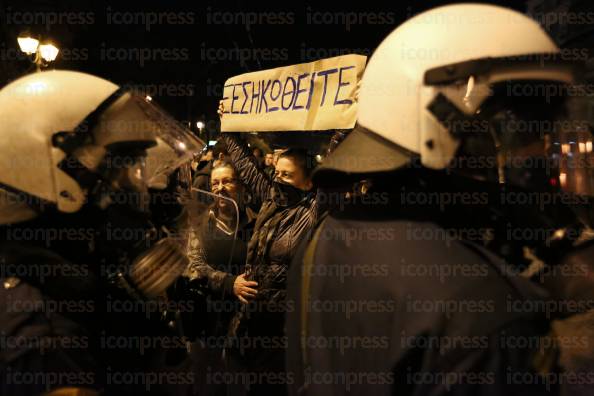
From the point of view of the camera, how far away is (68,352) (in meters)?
1.79

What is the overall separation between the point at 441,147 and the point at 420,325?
0.60m

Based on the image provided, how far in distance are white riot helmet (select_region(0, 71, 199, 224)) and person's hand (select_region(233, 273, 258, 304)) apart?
6.70 ft

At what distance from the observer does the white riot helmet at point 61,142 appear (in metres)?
1.87

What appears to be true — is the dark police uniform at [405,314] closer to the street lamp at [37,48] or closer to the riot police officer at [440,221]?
the riot police officer at [440,221]

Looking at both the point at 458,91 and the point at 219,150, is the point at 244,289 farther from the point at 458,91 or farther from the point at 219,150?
the point at 458,91

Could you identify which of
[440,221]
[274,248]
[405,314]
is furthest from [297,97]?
[405,314]

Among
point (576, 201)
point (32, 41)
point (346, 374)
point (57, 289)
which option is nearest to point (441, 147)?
point (346, 374)

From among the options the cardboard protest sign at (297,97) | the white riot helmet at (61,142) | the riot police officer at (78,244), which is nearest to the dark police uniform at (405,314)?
the riot police officer at (78,244)

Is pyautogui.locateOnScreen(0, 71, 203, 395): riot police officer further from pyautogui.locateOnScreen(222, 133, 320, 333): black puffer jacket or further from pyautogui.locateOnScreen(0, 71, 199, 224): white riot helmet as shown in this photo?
pyautogui.locateOnScreen(222, 133, 320, 333): black puffer jacket

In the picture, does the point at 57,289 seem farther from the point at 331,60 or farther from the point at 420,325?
the point at 331,60

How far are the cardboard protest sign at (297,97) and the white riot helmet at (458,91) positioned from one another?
2.19 metres

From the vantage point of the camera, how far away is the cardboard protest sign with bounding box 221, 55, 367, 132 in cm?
409

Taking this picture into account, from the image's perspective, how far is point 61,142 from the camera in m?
1.86

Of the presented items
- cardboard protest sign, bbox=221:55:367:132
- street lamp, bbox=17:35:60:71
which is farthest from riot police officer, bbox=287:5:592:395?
street lamp, bbox=17:35:60:71
